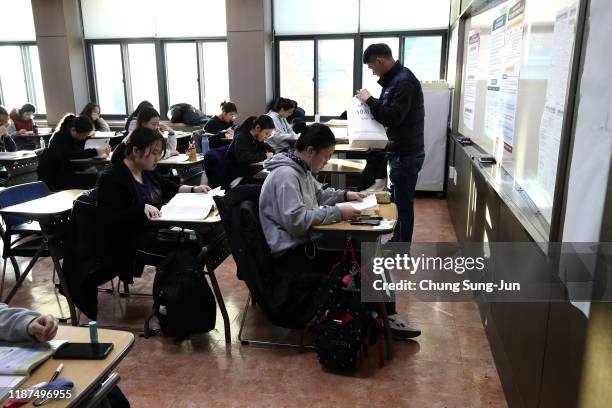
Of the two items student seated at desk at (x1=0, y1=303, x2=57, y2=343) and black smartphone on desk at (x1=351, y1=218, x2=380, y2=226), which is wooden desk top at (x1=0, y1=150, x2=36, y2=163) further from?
student seated at desk at (x1=0, y1=303, x2=57, y2=343)

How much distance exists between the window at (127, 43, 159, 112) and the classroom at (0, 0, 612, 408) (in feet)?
11.3

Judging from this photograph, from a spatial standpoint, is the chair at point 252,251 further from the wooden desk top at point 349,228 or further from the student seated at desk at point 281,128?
the student seated at desk at point 281,128

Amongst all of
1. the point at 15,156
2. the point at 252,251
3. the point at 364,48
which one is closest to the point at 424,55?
the point at 364,48

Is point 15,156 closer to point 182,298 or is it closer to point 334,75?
point 182,298

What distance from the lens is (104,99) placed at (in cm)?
838

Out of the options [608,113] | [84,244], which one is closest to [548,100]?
[608,113]

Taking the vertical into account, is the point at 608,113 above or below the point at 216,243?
above

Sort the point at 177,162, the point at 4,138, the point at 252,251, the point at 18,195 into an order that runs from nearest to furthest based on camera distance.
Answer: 1. the point at 252,251
2. the point at 18,195
3. the point at 177,162
4. the point at 4,138

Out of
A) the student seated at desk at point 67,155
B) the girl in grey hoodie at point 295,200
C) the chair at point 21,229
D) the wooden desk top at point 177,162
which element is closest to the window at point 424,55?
the wooden desk top at point 177,162

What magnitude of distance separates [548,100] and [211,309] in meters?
1.90

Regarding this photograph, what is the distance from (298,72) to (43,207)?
539cm

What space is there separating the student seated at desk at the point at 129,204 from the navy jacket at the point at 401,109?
145 cm

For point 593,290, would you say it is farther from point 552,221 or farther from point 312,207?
point 312,207

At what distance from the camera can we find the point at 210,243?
277 cm
